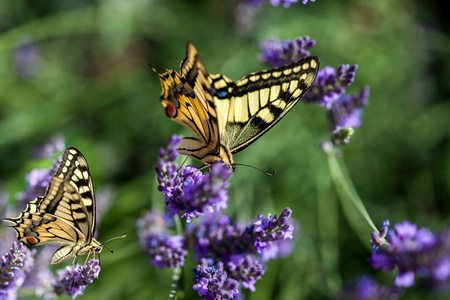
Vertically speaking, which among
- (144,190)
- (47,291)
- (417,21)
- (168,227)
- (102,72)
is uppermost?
(102,72)

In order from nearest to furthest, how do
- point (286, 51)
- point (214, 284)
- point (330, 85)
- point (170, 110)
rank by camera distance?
point (214, 284)
point (170, 110)
point (330, 85)
point (286, 51)

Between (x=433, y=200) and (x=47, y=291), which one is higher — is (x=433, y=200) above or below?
above

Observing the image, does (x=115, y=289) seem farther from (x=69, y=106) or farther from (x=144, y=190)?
(x=69, y=106)

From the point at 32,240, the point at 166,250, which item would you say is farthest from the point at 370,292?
the point at 32,240

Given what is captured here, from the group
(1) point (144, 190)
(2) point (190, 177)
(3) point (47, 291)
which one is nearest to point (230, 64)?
(1) point (144, 190)

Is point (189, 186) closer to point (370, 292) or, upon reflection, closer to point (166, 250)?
point (166, 250)

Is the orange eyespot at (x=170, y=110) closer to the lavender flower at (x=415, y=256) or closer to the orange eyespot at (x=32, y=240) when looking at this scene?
the orange eyespot at (x=32, y=240)

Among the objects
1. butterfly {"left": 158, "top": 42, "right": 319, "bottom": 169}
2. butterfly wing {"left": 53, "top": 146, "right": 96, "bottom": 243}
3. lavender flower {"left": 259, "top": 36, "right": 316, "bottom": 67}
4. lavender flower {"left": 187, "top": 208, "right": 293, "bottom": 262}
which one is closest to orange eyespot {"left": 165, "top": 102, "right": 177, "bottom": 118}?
butterfly {"left": 158, "top": 42, "right": 319, "bottom": 169}
